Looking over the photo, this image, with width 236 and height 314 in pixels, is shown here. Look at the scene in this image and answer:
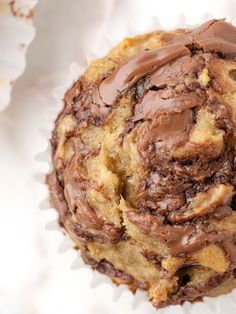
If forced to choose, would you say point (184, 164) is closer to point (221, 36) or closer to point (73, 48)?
point (221, 36)

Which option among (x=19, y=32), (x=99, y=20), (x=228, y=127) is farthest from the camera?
(x=99, y=20)

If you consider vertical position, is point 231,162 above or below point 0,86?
below

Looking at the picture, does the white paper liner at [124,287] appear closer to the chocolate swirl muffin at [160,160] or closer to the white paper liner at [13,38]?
the white paper liner at [13,38]

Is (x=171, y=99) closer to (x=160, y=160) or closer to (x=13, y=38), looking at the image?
(x=160, y=160)

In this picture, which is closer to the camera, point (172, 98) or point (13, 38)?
point (172, 98)

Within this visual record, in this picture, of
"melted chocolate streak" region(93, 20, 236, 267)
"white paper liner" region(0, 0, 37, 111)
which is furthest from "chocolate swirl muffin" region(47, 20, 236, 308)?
"white paper liner" region(0, 0, 37, 111)

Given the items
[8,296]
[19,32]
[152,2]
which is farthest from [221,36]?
[8,296]

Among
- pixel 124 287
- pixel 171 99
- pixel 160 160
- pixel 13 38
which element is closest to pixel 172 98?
pixel 171 99
